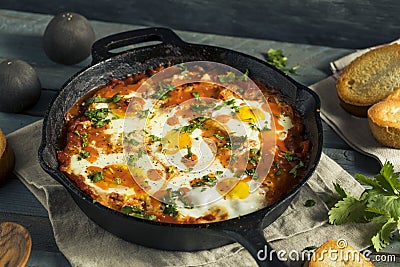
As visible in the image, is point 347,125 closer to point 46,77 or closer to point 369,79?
point 369,79

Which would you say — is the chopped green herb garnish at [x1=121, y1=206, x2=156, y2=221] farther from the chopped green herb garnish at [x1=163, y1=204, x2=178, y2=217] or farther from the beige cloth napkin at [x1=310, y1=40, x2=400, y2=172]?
the beige cloth napkin at [x1=310, y1=40, x2=400, y2=172]

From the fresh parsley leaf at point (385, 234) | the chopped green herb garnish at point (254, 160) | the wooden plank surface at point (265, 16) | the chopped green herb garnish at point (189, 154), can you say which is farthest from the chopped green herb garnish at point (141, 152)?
the wooden plank surface at point (265, 16)

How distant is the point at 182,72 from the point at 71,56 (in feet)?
2.92

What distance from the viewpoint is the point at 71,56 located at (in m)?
4.47

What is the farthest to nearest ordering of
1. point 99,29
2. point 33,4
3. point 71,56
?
point 33,4 → point 99,29 → point 71,56

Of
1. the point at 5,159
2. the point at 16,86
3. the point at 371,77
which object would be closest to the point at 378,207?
the point at 371,77

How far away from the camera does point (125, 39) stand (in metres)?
3.90

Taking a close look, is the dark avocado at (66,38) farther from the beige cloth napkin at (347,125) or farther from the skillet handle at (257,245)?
the skillet handle at (257,245)

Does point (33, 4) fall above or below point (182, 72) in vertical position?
below

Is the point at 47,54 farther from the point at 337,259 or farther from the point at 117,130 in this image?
the point at 337,259

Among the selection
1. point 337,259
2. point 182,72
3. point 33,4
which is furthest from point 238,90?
point 33,4

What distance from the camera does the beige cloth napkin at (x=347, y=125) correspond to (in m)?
3.85

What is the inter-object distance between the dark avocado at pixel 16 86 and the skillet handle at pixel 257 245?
1808 millimetres

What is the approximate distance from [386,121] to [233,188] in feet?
3.64
